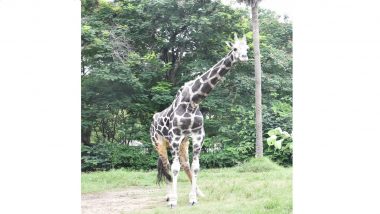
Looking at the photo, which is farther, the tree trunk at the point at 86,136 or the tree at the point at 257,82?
the tree trunk at the point at 86,136

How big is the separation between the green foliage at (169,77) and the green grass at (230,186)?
1.07 feet

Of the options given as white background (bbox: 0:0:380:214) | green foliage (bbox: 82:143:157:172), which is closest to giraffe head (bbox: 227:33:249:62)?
white background (bbox: 0:0:380:214)

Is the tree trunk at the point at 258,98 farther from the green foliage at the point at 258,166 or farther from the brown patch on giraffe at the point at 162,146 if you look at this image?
the brown patch on giraffe at the point at 162,146

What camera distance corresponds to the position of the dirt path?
13.2ft

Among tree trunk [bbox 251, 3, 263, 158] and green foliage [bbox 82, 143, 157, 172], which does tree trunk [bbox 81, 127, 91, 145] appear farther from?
tree trunk [bbox 251, 3, 263, 158]

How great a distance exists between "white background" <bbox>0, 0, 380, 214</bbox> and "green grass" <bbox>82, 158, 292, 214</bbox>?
715mm

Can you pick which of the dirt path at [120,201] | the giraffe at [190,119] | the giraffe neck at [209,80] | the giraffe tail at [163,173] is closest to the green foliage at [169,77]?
the dirt path at [120,201]

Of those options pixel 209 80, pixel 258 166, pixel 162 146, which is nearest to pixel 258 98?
pixel 258 166
